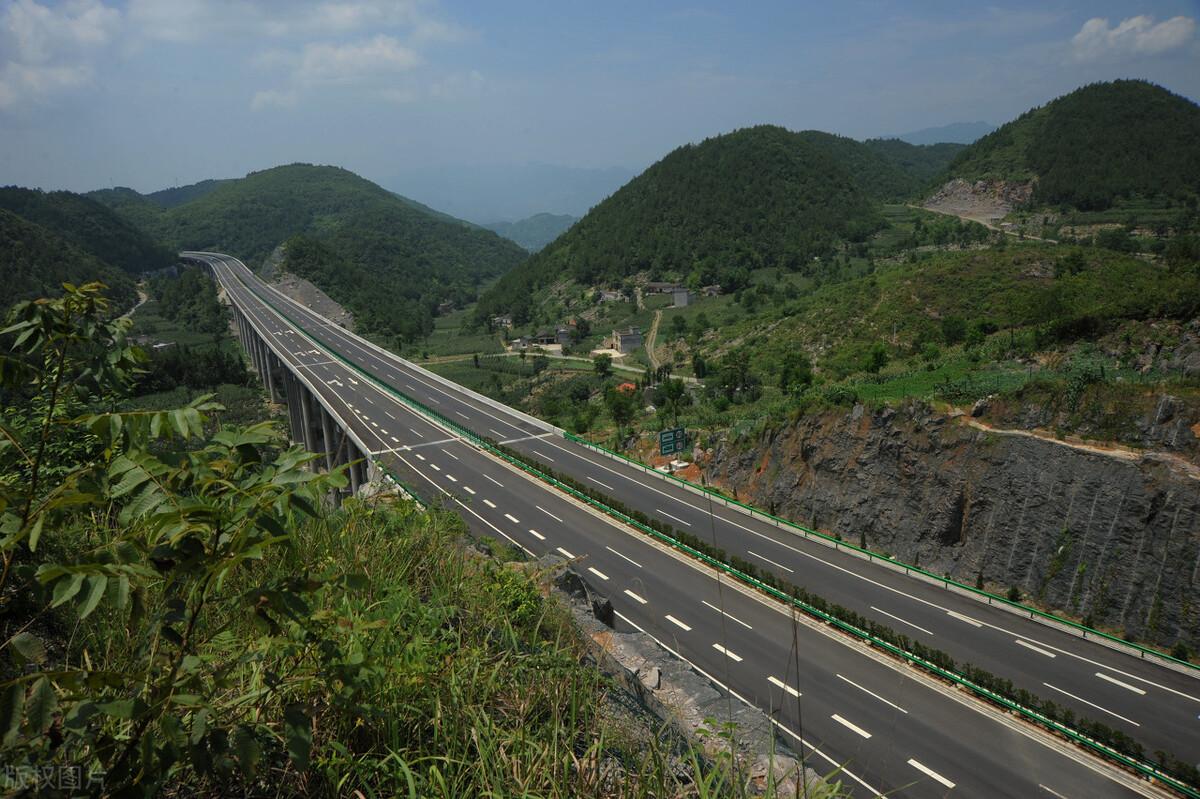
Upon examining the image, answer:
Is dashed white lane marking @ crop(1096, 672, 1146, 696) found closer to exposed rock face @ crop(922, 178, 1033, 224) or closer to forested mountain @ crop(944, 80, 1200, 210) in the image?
exposed rock face @ crop(922, 178, 1033, 224)

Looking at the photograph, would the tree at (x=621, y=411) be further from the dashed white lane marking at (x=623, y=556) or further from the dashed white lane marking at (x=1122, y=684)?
the dashed white lane marking at (x=1122, y=684)

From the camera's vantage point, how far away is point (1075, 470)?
73.5 ft

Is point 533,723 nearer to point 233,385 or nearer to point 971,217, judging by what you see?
point 233,385

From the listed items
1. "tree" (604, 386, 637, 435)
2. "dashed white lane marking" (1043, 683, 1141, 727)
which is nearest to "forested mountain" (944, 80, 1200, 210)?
"tree" (604, 386, 637, 435)

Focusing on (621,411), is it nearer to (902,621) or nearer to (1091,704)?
(902,621)

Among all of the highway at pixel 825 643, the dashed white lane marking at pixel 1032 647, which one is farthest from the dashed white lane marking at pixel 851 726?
the dashed white lane marking at pixel 1032 647

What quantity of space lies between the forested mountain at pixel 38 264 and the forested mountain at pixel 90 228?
24.5 meters

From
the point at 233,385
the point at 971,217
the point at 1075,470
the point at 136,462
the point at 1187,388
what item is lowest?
the point at 233,385

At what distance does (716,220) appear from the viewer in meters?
137

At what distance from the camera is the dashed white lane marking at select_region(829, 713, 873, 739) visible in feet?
55.2

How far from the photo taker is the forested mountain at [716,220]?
12575 centimetres

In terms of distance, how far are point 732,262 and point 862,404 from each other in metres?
98.1

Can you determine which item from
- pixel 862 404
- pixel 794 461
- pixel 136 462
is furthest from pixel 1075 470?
pixel 136 462

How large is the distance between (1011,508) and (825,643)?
9.23 meters
